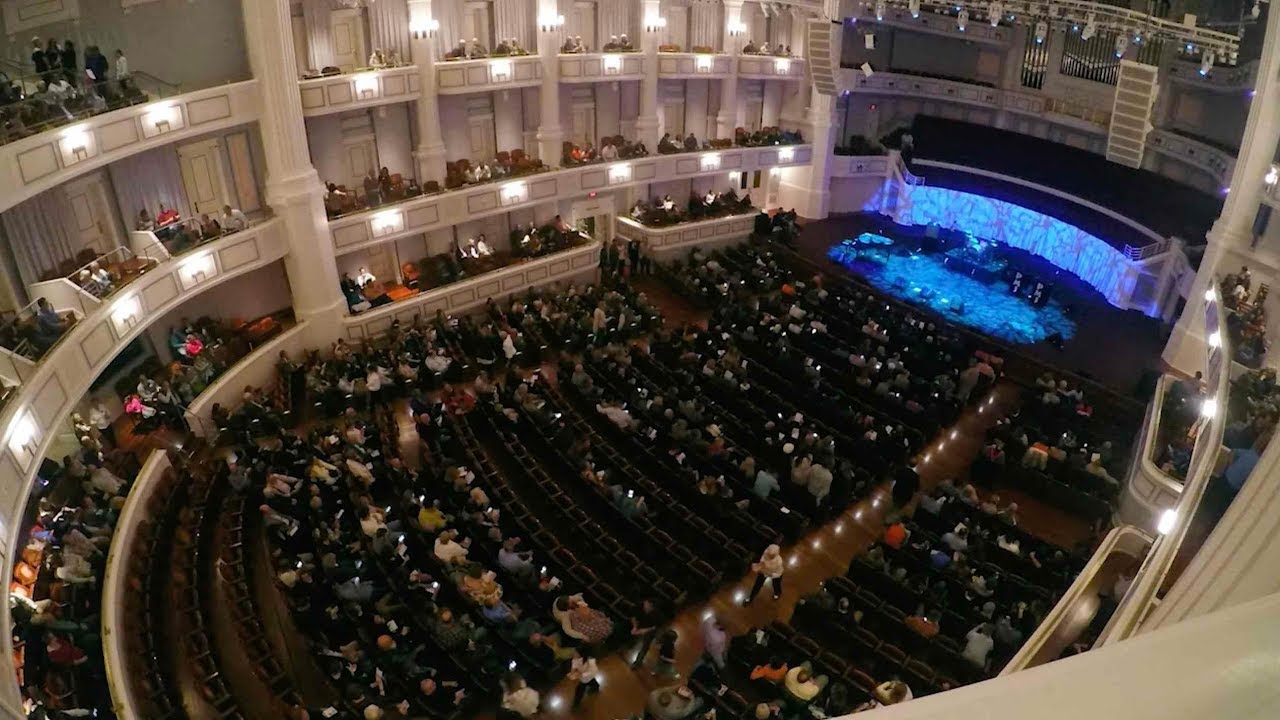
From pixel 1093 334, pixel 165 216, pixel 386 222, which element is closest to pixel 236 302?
pixel 165 216

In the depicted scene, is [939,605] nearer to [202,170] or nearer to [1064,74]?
[202,170]

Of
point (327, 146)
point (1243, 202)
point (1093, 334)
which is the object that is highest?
point (327, 146)

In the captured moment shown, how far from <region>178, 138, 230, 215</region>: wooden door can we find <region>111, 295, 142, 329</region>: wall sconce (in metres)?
3.59

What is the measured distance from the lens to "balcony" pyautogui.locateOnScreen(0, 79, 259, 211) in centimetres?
966

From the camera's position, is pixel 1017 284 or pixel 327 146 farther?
pixel 1017 284

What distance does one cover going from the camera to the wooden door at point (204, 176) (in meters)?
14.5

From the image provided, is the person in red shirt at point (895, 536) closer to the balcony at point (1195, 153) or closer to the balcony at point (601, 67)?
the balcony at point (1195, 153)

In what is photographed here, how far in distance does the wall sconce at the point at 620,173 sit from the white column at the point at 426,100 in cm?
419

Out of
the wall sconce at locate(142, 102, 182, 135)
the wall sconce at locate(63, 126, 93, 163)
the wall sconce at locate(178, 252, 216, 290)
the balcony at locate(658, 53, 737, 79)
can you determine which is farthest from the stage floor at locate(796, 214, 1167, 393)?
the wall sconce at locate(63, 126, 93, 163)

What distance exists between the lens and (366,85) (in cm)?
1625

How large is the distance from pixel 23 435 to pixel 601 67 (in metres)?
15.1

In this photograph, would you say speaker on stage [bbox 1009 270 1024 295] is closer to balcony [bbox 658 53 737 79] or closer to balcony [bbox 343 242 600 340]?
balcony [bbox 658 53 737 79]

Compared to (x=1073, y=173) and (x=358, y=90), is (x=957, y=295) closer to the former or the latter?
(x=1073, y=173)

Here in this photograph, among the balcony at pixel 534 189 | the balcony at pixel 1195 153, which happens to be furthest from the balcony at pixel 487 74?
the balcony at pixel 1195 153
